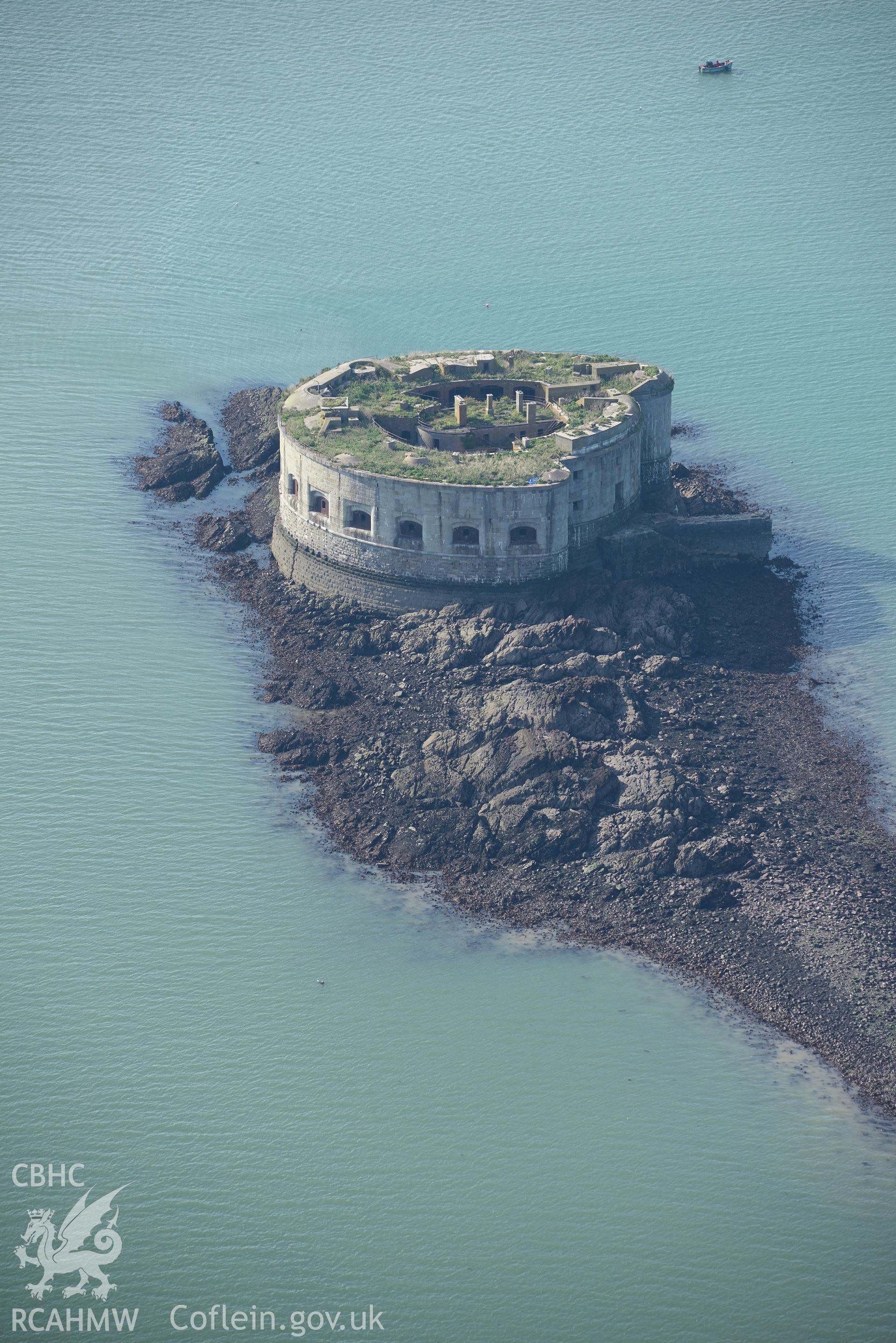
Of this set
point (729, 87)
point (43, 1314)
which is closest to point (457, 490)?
point (43, 1314)

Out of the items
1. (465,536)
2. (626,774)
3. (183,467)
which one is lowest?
(626,774)

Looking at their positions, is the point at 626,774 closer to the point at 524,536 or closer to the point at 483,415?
the point at 524,536

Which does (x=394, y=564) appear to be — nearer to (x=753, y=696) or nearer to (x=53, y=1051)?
(x=753, y=696)

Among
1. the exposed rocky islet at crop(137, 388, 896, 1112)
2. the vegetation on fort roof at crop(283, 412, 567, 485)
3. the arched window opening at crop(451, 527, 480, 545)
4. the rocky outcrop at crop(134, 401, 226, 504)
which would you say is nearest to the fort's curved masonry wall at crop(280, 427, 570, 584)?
the arched window opening at crop(451, 527, 480, 545)

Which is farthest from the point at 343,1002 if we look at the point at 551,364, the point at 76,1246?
the point at 551,364

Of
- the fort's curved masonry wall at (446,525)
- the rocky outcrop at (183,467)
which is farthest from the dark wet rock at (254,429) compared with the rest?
the fort's curved masonry wall at (446,525)

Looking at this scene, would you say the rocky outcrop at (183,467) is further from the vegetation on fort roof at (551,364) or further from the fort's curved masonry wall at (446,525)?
the vegetation on fort roof at (551,364)

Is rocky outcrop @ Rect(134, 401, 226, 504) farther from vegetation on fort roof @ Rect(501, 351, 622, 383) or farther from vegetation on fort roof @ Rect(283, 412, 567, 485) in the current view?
vegetation on fort roof @ Rect(501, 351, 622, 383)
